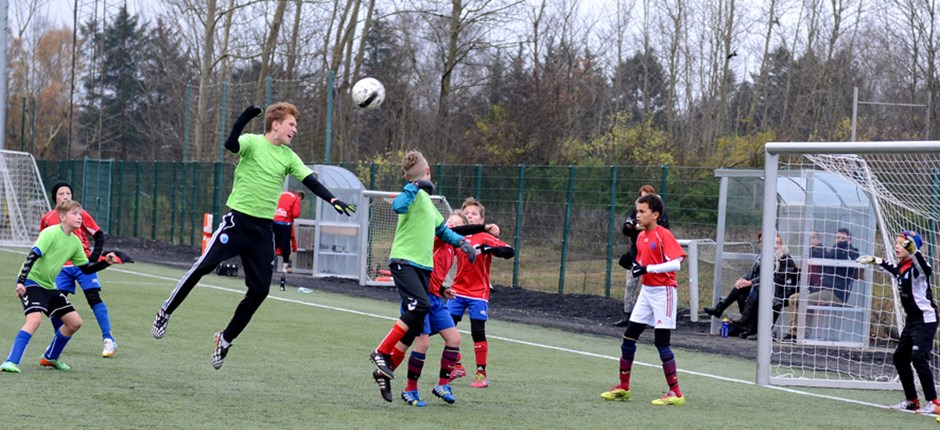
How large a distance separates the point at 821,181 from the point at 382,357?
8899 mm

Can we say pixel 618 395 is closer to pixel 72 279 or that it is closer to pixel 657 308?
pixel 657 308

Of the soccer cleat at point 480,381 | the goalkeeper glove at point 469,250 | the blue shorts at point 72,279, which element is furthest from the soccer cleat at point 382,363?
the blue shorts at point 72,279

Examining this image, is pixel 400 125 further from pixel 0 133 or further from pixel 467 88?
pixel 0 133

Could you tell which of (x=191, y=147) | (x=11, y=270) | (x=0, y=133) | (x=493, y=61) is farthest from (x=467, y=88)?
(x=11, y=270)

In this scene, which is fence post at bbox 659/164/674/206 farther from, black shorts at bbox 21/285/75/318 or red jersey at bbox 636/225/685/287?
black shorts at bbox 21/285/75/318

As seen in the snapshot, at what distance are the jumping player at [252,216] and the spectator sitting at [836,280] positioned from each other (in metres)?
7.60

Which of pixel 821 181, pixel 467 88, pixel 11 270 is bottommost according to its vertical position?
pixel 11 270

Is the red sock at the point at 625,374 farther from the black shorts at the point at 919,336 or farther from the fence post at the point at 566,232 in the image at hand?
the fence post at the point at 566,232

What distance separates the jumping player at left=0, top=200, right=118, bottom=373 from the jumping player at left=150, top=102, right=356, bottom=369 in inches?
47.9

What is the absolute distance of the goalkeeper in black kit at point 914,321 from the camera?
9.37 m

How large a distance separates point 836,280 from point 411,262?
25.8 ft

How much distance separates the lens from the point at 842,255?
14.5 metres

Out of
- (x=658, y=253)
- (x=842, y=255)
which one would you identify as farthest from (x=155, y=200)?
(x=658, y=253)

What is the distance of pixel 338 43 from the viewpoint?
39.4 metres
